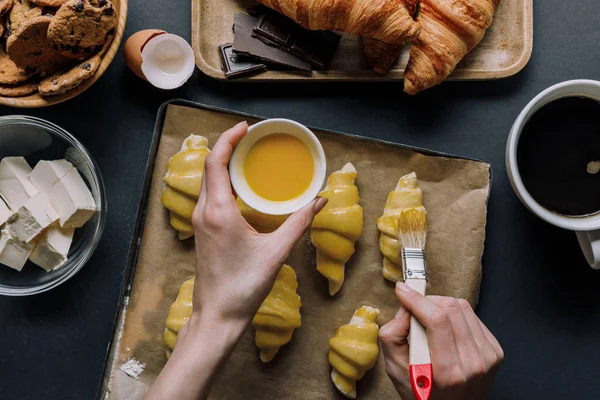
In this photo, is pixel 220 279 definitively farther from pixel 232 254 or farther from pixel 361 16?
pixel 361 16

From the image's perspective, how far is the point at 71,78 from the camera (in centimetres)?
152

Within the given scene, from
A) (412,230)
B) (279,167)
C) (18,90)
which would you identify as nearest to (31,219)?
(18,90)

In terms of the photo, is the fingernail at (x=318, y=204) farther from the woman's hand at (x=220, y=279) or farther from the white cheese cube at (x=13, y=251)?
the white cheese cube at (x=13, y=251)

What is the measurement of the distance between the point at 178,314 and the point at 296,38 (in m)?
0.84

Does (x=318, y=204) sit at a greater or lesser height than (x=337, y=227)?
greater

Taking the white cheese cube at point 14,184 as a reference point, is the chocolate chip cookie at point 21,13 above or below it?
above

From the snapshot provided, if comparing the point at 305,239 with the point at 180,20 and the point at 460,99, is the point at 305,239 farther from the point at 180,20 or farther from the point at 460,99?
the point at 180,20

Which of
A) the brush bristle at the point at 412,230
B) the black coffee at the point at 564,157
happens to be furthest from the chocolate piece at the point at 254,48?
the black coffee at the point at 564,157

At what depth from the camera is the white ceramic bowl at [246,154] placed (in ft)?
4.81

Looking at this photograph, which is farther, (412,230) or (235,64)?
(235,64)

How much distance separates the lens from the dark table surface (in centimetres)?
172

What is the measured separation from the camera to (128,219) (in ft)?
5.70

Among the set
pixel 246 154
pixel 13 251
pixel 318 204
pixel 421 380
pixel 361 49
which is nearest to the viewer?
pixel 421 380

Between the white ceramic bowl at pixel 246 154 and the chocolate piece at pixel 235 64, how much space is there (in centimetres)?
28
